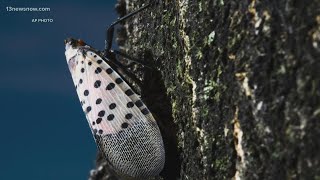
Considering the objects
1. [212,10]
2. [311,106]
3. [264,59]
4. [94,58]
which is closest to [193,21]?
[212,10]

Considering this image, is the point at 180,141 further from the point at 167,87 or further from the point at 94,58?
the point at 94,58

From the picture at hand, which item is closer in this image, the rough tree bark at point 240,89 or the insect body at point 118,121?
the rough tree bark at point 240,89

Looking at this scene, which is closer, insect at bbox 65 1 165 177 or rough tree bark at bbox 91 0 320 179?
rough tree bark at bbox 91 0 320 179

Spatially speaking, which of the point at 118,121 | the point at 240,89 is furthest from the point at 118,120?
the point at 240,89

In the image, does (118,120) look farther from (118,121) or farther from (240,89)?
(240,89)
